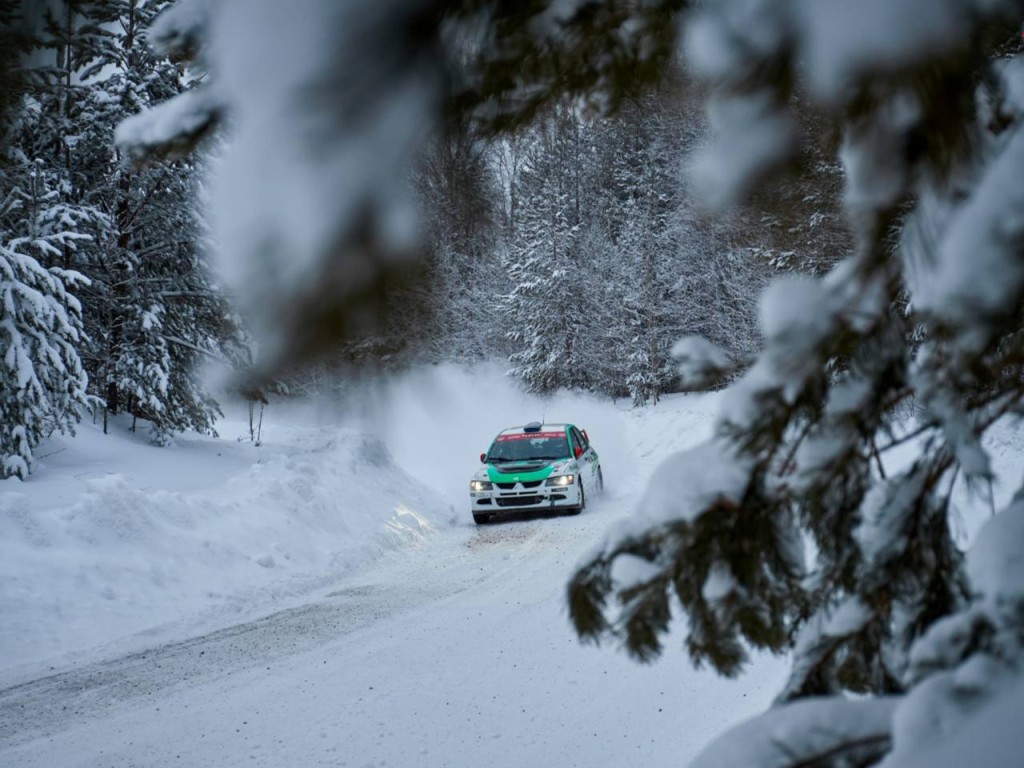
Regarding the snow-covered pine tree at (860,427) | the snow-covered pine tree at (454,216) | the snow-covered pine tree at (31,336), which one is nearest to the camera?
the snow-covered pine tree at (860,427)

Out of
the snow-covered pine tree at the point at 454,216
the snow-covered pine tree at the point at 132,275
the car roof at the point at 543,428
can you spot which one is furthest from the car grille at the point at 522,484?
the snow-covered pine tree at the point at 454,216

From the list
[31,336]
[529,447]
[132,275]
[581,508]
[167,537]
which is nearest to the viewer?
[167,537]

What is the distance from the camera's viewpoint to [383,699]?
4953 millimetres

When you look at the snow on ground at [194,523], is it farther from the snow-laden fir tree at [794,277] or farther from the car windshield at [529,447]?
the car windshield at [529,447]

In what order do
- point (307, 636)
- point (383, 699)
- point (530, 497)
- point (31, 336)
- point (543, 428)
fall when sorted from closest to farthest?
point (383, 699), point (307, 636), point (31, 336), point (530, 497), point (543, 428)

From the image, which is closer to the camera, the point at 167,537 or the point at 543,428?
the point at 167,537

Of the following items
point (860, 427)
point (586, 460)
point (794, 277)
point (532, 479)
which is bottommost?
point (532, 479)

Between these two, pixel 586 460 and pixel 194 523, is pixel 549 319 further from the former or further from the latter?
pixel 194 523

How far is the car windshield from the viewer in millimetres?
13474

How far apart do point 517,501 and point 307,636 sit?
21.0 feet

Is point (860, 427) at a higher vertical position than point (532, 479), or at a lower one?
higher

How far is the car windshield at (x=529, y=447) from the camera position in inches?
530

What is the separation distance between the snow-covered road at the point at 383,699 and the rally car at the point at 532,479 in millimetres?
5316

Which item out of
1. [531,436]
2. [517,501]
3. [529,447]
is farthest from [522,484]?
[531,436]
